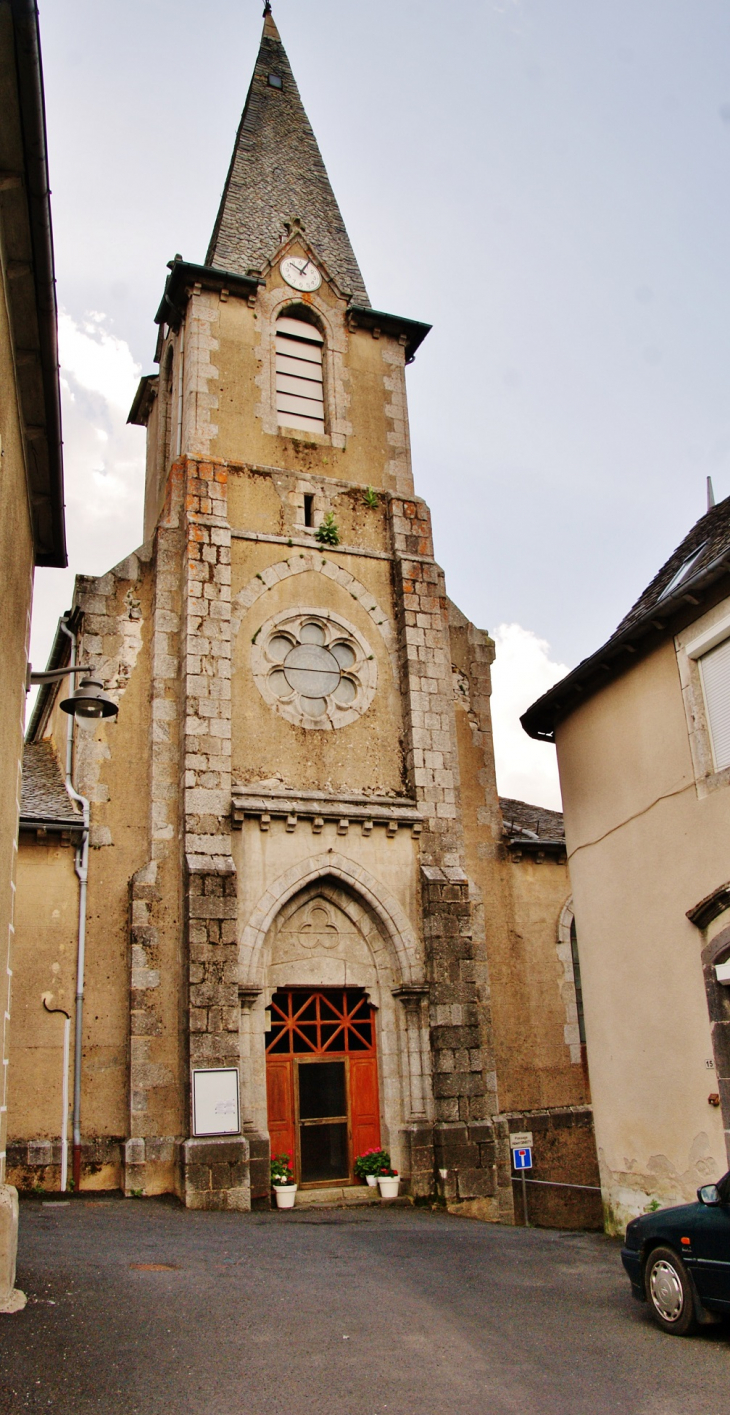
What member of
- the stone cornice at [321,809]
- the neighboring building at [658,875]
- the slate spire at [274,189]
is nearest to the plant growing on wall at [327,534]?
the stone cornice at [321,809]

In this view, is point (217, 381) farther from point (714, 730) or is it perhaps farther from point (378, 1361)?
point (378, 1361)

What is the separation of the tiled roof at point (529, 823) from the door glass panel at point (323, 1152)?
468 cm

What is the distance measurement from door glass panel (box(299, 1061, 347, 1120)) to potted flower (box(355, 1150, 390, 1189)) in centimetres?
63

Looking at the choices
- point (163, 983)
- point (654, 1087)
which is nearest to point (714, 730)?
point (654, 1087)

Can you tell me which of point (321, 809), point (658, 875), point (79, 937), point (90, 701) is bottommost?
point (658, 875)

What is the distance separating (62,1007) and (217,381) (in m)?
9.45

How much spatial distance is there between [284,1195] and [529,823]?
693 cm

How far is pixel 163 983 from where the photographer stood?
13.8 metres

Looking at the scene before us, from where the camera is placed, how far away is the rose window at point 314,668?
623 inches

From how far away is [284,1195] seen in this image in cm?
1320

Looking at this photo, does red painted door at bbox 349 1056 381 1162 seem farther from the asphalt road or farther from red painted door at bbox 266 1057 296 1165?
the asphalt road

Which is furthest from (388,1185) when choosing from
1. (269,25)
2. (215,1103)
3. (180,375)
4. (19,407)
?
(269,25)

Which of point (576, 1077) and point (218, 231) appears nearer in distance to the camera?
point (576, 1077)

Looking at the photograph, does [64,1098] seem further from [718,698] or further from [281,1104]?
[718,698]
